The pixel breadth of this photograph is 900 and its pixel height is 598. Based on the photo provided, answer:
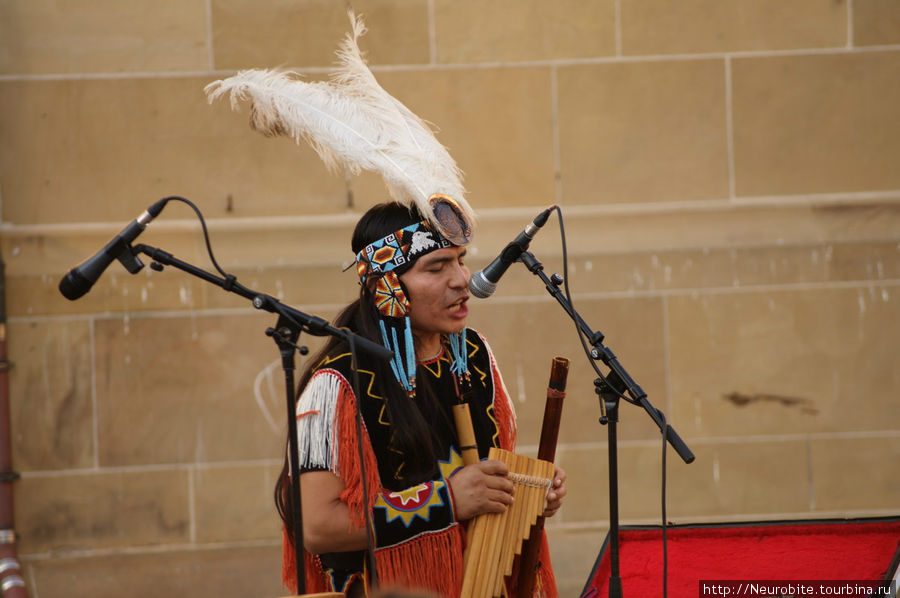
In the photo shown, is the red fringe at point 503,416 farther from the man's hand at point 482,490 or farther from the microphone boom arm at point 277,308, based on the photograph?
the microphone boom arm at point 277,308

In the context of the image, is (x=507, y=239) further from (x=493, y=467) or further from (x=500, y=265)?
(x=493, y=467)

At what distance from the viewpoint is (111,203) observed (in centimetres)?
454

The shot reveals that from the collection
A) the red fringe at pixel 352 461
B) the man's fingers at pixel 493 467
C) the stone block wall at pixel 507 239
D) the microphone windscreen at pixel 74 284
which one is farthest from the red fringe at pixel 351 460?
the stone block wall at pixel 507 239

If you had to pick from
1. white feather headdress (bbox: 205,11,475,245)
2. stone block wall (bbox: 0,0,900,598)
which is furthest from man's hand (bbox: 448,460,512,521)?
stone block wall (bbox: 0,0,900,598)

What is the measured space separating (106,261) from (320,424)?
2.20 ft

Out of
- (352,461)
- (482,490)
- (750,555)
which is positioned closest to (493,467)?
(482,490)

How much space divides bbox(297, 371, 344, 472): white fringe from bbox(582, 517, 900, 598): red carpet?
0.90m

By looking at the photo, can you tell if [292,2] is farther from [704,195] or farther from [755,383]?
[755,383]

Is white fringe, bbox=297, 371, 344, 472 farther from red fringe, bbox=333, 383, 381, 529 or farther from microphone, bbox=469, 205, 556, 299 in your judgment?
microphone, bbox=469, 205, 556, 299

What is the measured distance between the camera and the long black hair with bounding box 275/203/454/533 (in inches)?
99.2

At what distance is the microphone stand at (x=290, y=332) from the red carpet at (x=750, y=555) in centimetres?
96

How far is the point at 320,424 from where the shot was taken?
2447mm

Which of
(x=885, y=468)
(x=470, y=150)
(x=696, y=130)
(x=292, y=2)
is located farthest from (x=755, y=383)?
(x=292, y=2)

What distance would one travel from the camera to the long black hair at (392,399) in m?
2.52
